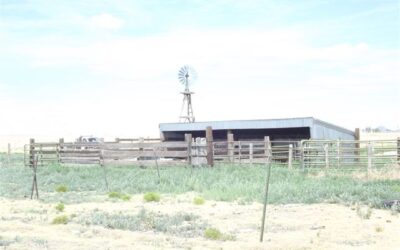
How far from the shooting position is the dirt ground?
27.5 feet

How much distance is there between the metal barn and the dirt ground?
14497 mm

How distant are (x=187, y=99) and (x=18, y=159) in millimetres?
13114

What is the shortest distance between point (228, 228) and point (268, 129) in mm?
21826

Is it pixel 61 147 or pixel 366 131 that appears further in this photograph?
pixel 366 131

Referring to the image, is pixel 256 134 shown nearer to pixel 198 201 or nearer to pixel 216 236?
pixel 198 201

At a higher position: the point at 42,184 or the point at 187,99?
the point at 187,99

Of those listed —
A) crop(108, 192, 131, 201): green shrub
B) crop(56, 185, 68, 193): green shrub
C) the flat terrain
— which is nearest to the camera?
the flat terrain

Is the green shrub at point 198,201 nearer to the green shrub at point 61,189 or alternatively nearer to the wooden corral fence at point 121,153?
the green shrub at point 61,189

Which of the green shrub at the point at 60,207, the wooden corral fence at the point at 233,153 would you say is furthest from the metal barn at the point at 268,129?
the green shrub at the point at 60,207

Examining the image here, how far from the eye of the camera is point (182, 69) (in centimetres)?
4031

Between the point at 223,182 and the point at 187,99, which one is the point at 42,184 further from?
the point at 187,99

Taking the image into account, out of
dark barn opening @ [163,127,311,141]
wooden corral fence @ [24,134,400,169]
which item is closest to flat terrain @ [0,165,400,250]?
wooden corral fence @ [24,134,400,169]

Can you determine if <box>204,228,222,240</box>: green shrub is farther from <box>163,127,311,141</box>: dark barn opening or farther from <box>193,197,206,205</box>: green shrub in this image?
<box>163,127,311,141</box>: dark barn opening

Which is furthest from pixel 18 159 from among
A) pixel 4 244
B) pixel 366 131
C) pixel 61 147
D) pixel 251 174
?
pixel 366 131
